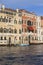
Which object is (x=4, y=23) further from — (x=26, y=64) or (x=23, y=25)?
(x=26, y=64)

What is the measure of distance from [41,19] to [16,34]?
14.5m

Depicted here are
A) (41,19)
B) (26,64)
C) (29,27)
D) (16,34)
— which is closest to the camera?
(26,64)

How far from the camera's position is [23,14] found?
222ft

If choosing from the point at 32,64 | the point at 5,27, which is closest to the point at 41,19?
the point at 5,27

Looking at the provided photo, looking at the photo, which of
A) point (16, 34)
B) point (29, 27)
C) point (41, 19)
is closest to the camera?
point (16, 34)

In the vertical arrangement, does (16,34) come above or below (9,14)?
below

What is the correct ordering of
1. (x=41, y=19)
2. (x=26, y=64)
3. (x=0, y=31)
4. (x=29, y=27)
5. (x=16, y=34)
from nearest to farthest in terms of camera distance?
1. (x=26, y=64)
2. (x=0, y=31)
3. (x=16, y=34)
4. (x=29, y=27)
5. (x=41, y=19)

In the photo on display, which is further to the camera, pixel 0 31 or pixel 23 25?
pixel 23 25

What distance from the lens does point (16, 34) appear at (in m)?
Result: 64.9

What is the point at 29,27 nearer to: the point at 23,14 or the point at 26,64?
the point at 23,14

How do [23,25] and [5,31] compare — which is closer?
[5,31]

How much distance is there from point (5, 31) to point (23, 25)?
24.8 feet

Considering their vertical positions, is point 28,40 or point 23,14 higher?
point 23,14

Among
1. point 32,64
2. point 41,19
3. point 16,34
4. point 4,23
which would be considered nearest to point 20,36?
point 16,34
